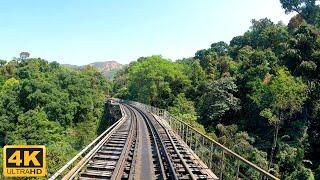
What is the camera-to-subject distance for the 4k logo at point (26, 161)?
5906 mm

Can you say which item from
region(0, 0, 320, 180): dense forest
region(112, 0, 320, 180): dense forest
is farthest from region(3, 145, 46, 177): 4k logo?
region(112, 0, 320, 180): dense forest

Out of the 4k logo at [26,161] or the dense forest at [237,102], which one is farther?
the dense forest at [237,102]

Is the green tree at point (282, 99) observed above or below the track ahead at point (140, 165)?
above

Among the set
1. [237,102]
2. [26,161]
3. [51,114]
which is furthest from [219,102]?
[26,161]

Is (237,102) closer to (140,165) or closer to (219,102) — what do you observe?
(219,102)

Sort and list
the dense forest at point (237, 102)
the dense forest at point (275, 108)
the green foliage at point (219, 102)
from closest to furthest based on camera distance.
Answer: the dense forest at point (275, 108)
the dense forest at point (237, 102)
the green foliage at point (219, 102)

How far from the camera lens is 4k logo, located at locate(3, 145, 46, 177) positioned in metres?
5.91

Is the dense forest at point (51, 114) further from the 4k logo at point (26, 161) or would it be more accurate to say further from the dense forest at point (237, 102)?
the 4k logo at point (26, 161)

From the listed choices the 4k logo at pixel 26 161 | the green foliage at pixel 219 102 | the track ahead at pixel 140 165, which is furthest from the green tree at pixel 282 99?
the 4k logo at pixel 26 161

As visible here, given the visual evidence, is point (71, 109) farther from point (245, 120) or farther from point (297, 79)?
point (297, 79)

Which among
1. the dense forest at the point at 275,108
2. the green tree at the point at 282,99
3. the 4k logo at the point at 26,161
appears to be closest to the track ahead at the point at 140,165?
the 4k logo at the point at 26,161

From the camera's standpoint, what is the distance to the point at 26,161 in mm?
5980

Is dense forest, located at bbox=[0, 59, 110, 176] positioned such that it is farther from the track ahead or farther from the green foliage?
the track ahead

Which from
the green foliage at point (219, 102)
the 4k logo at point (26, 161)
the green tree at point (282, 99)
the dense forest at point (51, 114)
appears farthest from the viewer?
the dense forest at point (51, 114)
